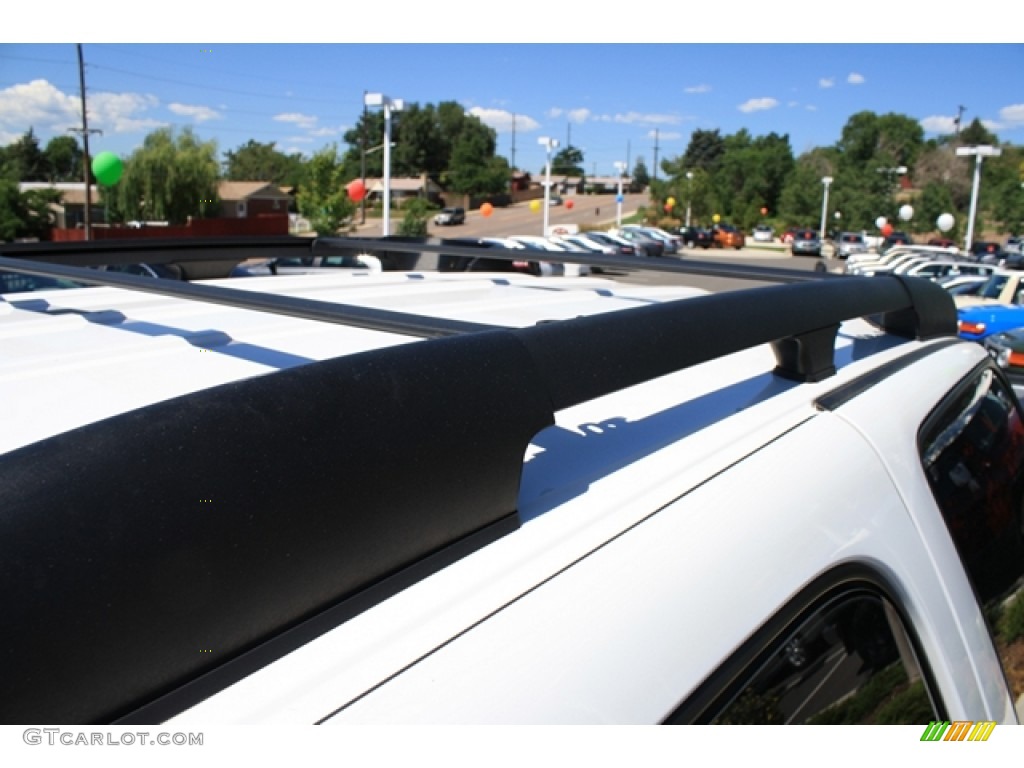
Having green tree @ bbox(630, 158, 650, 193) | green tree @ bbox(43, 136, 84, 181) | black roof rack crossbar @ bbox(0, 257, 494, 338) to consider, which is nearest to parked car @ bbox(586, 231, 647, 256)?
black roof rack crossbar @ bbox(0, 257, 494, 338)

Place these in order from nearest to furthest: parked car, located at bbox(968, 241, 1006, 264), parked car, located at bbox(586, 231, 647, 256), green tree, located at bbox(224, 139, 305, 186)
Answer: parked car, located at bbox(968, 241, 1006, 264) → parked car, located at bbox(586, 231, 647, 256) → green tree, located at bbox(224, 139, 305, 186)

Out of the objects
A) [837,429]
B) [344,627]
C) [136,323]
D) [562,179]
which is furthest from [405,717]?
[562,179]

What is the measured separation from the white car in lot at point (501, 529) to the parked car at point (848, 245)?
54.2 meters

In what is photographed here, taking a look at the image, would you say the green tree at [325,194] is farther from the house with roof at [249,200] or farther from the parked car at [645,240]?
the house with roof at [249,200]

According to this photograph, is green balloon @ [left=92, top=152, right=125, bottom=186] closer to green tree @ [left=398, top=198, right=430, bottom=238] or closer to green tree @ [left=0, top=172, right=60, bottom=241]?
green tree @ [left=0, top=172, right=60, bottom=241]

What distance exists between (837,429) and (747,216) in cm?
8319

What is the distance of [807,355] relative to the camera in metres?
1.51

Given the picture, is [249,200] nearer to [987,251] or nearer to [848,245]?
[848,245]

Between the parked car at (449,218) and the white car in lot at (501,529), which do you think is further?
the parked car at (449,218)

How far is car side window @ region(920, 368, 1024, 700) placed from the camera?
154cm

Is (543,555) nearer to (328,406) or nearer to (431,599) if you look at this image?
(431,599)

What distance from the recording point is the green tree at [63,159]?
93.1 metres

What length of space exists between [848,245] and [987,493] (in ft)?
182

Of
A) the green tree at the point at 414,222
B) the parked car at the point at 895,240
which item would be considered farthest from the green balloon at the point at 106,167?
the parked car at the point at 895,240
